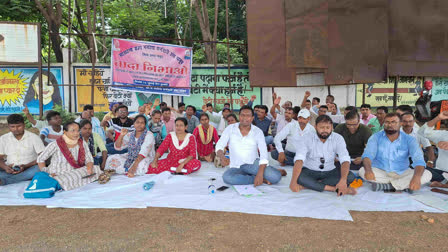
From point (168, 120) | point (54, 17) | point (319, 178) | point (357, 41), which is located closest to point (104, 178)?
point (168, 120)

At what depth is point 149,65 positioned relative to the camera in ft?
31.3

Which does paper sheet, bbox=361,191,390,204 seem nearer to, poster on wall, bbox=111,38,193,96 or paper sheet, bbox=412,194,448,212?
paper sheet, bbox=412,194,448,212

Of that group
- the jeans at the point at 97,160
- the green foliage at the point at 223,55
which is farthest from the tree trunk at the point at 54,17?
the jeans at the point at 97,160

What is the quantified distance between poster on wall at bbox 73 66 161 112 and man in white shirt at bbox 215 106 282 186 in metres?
6.56

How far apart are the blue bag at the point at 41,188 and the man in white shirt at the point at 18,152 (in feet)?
2.33

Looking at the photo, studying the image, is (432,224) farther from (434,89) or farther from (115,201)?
(434,89)

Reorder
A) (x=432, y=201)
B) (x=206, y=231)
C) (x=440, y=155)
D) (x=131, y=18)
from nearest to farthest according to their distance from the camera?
(x=206, y=231) → (x=432, y=201) → (x=440, y=155) → (x=131, y=18)

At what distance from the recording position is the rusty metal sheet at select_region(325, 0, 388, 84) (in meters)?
4.96

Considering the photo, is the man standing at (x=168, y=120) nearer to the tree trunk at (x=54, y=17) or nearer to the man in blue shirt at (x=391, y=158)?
the man in blue shirt at (x=391, y=158)

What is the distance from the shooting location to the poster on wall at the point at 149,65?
9.29m

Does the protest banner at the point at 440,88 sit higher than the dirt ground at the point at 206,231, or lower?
higher

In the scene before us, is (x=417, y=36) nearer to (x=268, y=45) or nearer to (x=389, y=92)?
(x=268, y=45)

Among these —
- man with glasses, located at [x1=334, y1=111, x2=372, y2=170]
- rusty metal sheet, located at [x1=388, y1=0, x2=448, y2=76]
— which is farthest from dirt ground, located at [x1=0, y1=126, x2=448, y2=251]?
rusty metal sheet, located at [x1=388, y1=0, x2=448, y2=76]

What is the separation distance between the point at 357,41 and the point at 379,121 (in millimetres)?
1511
